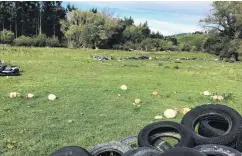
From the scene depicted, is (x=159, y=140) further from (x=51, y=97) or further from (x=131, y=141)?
(x=51, y=97)

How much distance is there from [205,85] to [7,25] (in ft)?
208

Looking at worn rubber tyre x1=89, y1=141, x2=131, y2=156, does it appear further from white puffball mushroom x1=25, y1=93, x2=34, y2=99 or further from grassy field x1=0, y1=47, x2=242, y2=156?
white puffball mushroom x1=25, y1=93, x2=34, y2=99

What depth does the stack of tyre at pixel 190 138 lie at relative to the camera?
5363 millimetres

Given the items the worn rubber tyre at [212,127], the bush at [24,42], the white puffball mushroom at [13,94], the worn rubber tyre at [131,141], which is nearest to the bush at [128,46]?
the bush at [24,42]

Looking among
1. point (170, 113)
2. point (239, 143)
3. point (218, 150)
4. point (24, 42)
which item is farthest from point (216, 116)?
point (24, 42)

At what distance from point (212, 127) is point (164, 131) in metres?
1.25

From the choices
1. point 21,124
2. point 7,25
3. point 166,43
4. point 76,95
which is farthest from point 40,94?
point 7,25

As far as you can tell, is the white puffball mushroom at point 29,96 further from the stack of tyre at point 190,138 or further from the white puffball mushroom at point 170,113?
the stack of tyre at point 190,138

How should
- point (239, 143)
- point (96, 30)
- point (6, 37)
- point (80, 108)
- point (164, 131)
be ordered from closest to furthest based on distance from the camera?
1. point (239, 143)
2. point (164, 131)
3. point (80, 108)
4. point (6, 37)
5. point (96, 30)

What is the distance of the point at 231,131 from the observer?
6.21 m

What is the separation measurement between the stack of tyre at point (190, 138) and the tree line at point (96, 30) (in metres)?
34.5

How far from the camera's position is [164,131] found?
6.57 m

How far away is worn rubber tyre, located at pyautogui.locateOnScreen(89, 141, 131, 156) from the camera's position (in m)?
5.85

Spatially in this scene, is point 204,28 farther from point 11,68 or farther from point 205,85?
point 11,68
